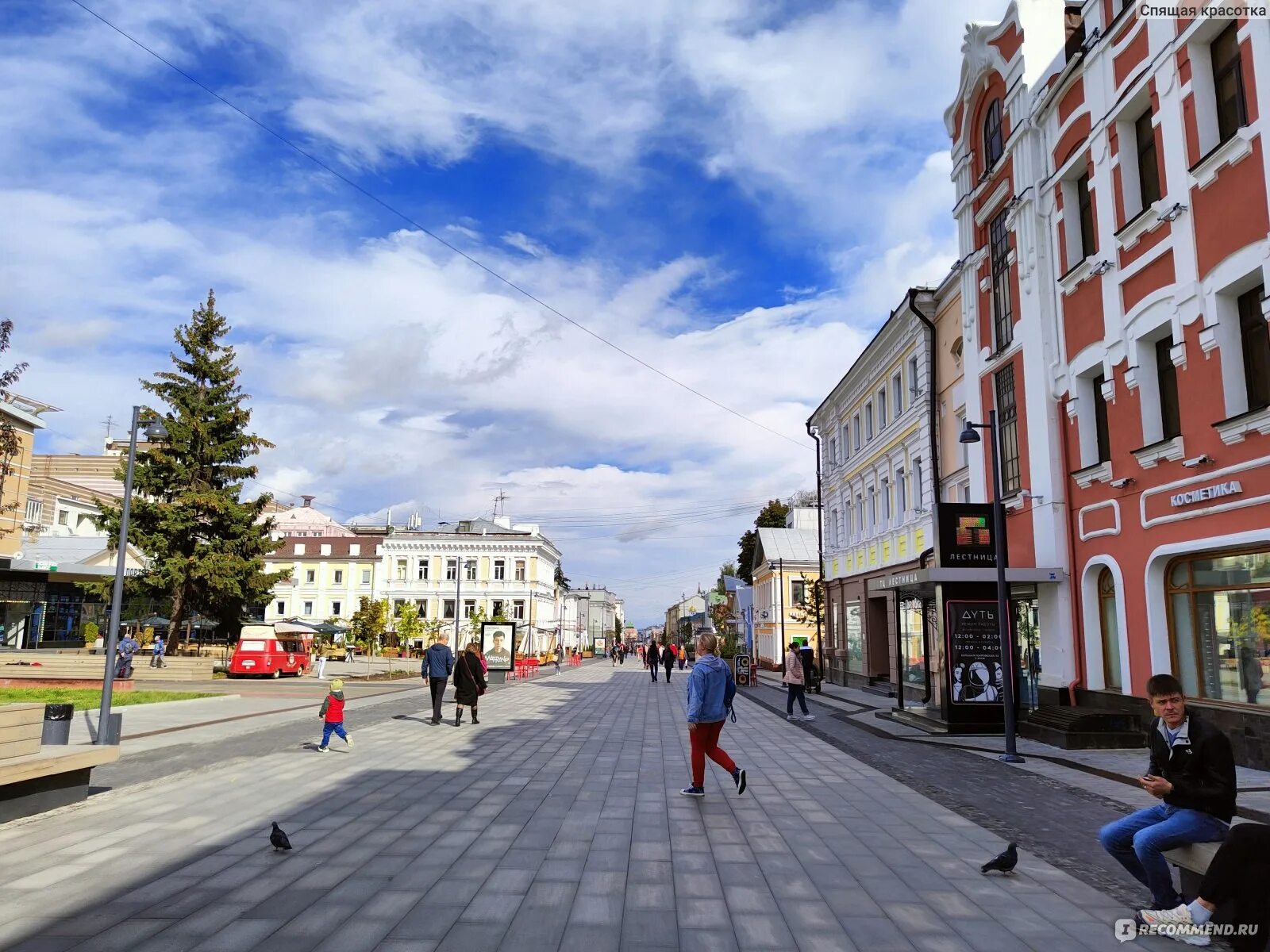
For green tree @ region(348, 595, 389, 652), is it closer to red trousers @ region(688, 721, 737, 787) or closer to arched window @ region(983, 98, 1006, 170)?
arched window @ region(983, 98, 1006, 170)

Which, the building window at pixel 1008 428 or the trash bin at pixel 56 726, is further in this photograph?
the building window at pixel 1008 428

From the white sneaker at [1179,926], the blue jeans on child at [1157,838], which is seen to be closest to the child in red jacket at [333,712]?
the blue jeans on child at [1157,838]

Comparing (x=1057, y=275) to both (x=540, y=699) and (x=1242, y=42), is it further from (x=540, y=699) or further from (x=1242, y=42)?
(x=540, y=699)

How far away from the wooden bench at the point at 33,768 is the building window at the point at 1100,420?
1612 centimetres

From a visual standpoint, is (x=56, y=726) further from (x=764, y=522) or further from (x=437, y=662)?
(x=764, y=522)

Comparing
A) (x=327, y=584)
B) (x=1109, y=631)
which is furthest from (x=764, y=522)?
(x=1109, y=631)

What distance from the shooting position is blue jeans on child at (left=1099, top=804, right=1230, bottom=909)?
5.09 m

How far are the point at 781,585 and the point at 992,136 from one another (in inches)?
1264

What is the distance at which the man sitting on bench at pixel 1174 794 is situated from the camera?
5.10 metres

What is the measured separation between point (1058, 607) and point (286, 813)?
14138mm

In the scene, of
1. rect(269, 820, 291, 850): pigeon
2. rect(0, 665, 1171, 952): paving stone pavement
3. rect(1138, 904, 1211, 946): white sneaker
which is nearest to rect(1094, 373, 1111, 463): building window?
rect(0, 665, 1171, 952): paving stone pavement

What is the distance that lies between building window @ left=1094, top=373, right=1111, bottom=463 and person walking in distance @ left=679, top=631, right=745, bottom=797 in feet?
33.5

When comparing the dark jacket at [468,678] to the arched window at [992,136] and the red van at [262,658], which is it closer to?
the arched window at [992,136]

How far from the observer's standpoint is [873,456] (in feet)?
99.8
